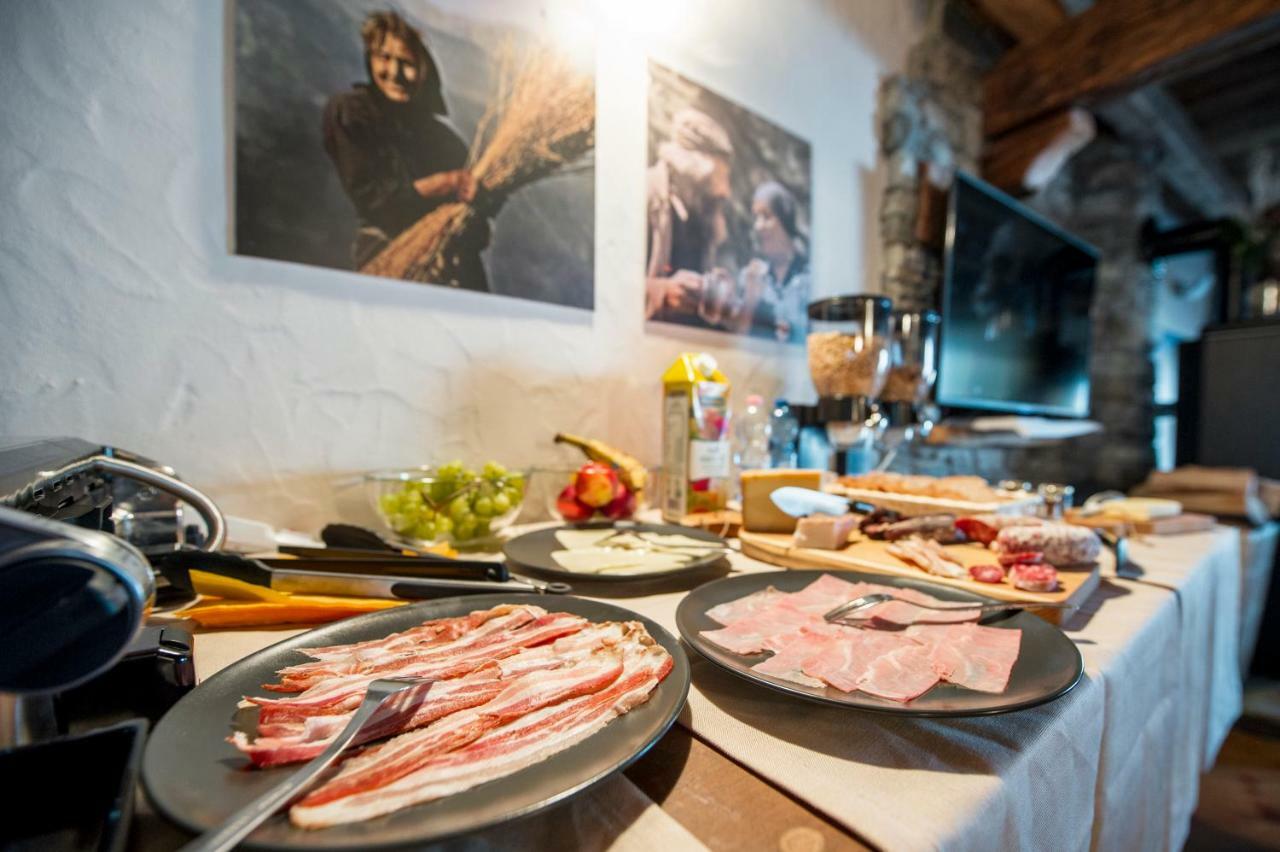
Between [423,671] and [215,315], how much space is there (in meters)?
0.82

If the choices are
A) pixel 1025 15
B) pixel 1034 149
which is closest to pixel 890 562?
→ pixel 1034 149

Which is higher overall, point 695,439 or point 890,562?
point 695,439

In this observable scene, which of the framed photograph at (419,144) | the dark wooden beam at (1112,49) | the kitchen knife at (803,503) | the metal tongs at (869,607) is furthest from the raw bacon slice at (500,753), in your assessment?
the dark wooden beam at (1112,49)

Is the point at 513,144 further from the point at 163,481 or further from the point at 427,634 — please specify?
the point at 427,634

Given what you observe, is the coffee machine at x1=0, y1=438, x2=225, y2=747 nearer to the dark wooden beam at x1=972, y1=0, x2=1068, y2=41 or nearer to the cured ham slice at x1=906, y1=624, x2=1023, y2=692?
the cured ham slice at x1=906, y1=624, x2=1023, y2=692

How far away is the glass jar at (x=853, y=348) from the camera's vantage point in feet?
4.45

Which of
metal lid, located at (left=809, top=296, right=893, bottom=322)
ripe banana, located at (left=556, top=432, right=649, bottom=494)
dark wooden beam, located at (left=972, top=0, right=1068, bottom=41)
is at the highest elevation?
dark wooden beam, located at (left=972, top=0, right=1068, bottom=41)

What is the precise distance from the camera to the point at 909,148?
217 centimetres

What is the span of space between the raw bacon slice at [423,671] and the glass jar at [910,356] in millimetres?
1283

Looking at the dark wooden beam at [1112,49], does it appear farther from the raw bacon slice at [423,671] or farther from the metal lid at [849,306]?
the raw bacon slice at [423,671]

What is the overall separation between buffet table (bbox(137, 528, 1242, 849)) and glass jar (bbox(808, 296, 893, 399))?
771mm

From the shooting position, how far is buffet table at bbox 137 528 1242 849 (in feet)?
1.01

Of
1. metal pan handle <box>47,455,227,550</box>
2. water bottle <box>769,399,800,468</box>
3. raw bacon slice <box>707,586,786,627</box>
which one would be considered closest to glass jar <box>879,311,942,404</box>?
water bottle <box>769,399,800,468</box>

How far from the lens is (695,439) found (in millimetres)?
1134
